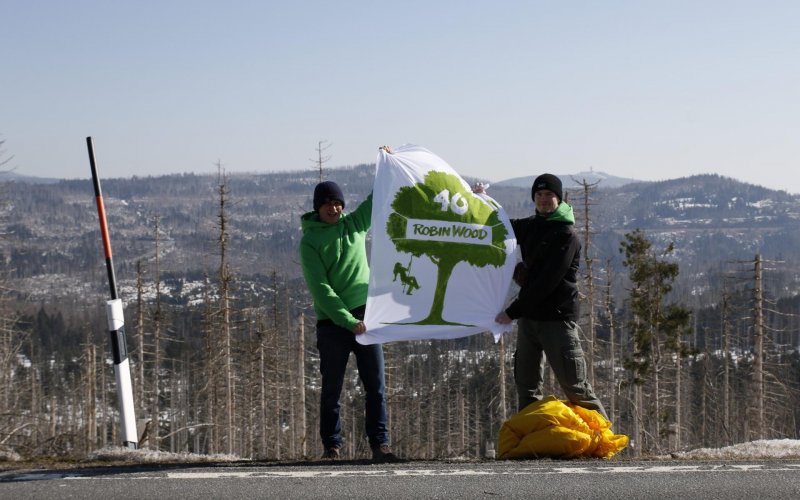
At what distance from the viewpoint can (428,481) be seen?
21.2 feet

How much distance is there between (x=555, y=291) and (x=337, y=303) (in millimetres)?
2052

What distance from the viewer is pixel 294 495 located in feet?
19.7

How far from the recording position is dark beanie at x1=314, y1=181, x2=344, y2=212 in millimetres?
8195

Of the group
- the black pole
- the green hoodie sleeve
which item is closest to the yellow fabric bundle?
the green hoodie sleeve

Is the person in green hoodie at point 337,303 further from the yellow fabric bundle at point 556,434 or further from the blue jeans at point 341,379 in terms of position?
the yellow fabric bundle at point 556,434

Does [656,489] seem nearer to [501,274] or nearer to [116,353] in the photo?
[501,274]

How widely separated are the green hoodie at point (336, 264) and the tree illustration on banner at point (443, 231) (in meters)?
0.42

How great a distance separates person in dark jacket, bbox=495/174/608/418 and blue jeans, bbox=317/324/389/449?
1.47 m

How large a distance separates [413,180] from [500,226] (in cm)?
98

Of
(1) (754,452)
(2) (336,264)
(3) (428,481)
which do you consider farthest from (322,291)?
(1) (754,452)

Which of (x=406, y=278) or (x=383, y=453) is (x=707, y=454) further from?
(x=406, y=278)

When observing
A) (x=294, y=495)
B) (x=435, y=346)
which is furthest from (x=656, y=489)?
(x=435, y=346)

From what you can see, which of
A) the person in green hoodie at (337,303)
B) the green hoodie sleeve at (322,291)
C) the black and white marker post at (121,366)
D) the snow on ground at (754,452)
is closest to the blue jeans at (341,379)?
the person in green hoodie at (337,303)

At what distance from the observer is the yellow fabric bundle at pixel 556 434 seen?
766 centimetres
